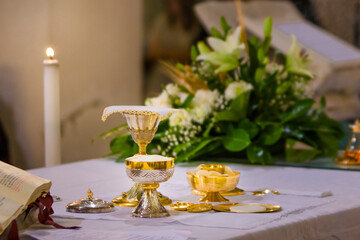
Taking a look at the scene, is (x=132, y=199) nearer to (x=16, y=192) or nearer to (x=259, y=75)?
(x=16, y=192)

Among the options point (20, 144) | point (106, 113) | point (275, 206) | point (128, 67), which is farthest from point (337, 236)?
point (128, 67)

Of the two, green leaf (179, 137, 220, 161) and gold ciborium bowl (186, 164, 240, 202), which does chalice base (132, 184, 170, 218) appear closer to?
gold ciborium bowl (186, 164, 240, 202)

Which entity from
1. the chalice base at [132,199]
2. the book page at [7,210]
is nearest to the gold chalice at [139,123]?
the chalice base at [132,199]

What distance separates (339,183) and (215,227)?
562mm

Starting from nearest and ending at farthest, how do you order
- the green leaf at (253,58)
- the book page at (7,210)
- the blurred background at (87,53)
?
the book page at (7,210) < the green leaf at (253,58) < the blurred background at (87,53)

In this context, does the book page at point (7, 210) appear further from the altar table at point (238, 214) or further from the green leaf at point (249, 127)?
the green leaf at point (249, 127)

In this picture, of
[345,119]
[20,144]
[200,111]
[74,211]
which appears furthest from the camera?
[345,119]

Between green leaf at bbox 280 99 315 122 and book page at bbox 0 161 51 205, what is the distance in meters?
1.02

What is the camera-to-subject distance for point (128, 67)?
382cm

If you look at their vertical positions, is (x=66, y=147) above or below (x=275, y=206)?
below

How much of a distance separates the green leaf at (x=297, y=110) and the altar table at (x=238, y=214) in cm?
29

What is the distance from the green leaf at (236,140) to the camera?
1708 millimetres

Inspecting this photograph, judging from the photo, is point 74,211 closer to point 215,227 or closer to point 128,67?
point 215,227

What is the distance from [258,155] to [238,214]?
68 cm
